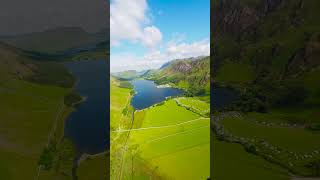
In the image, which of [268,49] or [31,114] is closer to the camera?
[31,114]

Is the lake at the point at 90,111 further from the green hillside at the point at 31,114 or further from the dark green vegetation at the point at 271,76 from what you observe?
the dark green vegetation at the point at 271,76

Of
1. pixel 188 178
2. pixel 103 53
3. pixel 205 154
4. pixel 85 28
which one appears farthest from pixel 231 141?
pixel 85 28

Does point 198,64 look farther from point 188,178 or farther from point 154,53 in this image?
point 188,178

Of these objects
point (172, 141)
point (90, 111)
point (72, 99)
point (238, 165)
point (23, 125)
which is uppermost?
point (72, 99)

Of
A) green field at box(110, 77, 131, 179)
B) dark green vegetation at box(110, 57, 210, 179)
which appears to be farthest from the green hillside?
dark green vegetation at box(110, 57, 210, 179)

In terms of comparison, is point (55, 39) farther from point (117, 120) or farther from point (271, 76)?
point (271, 76)

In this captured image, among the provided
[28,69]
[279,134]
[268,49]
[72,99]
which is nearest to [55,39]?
[28,69]

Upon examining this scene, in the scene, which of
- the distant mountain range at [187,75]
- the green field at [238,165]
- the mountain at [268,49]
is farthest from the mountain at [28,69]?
the green field at [238,165]
